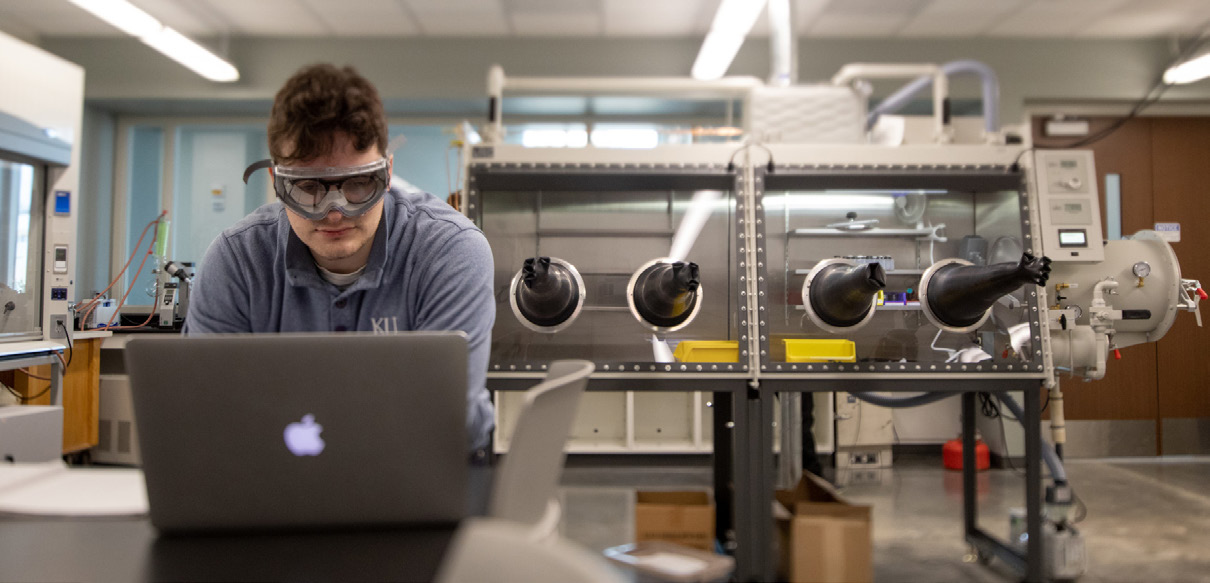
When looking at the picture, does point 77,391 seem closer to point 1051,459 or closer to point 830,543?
point 830,543

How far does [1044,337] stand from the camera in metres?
2.22

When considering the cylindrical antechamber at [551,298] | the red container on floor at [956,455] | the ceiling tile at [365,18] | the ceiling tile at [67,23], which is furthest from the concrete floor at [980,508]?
the ceiling tile at [67,23]

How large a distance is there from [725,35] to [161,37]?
11.5ft

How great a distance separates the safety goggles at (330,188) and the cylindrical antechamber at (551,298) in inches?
39.4

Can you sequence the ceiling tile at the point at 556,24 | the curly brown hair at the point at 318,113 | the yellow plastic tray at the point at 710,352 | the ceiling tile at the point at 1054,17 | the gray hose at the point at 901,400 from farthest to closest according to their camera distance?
1. the ceiling tile at the point at 556,24
2. the ceiling tile at the point at 1054,17
3. the gray hose at the point at 901,400
4. the yellow plastic tray at the point at 710,352
5. the curly brown hair at the point at 318,113

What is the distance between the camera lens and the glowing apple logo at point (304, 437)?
66 cm

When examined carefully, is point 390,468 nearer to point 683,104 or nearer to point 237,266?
point 237,266

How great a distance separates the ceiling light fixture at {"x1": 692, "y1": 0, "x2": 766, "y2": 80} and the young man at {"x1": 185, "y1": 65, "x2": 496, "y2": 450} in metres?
2.46

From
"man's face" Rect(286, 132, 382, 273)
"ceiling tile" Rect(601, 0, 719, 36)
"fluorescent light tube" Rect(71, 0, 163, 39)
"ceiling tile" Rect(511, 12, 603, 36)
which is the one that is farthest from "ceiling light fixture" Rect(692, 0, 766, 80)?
"fluorescent light tube" Rect(71, 0, 163, 39)

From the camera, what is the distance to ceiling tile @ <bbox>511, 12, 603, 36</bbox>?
4.62 m

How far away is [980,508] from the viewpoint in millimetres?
3328

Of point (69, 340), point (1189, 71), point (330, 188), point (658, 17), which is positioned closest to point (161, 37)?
point (69, 340)

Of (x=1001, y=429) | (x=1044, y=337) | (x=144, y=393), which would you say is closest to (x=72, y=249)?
(x=144, y=393)

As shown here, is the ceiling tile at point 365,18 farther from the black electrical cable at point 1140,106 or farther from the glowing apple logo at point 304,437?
the black electrical cable at point 1140,106
